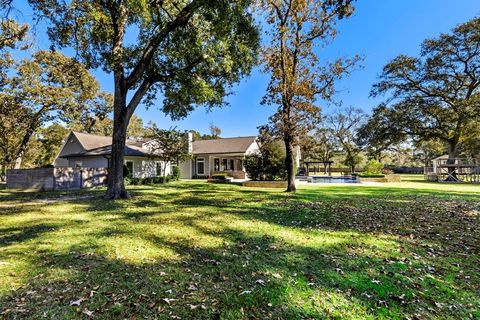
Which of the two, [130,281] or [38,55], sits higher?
[38,55]

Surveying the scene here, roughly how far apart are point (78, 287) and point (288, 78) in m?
13.3

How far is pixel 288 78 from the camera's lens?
14.3 metres

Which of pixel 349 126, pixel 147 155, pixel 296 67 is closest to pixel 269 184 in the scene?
pixel 296 67

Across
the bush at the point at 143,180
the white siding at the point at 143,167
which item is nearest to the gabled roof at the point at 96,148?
the white siding at the point at 143,167

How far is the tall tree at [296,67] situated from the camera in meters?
14.1

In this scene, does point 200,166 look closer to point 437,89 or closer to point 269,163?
point 269,163

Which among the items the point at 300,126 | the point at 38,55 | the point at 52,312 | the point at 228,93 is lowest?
the point at 52,312

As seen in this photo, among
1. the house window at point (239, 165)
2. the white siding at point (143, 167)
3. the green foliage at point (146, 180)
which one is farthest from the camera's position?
the house window at point (239, 165)

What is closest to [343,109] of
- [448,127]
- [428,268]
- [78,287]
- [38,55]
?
[448,127]

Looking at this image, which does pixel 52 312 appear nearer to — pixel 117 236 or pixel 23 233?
pixel 117 236

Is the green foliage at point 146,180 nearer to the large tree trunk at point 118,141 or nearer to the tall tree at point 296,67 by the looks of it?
the large tree trunk at point 118,141

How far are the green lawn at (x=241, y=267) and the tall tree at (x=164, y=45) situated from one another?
20.6 feet

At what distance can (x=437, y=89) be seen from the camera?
26406 millimetres

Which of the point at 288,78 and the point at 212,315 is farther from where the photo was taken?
the point at 288,78
